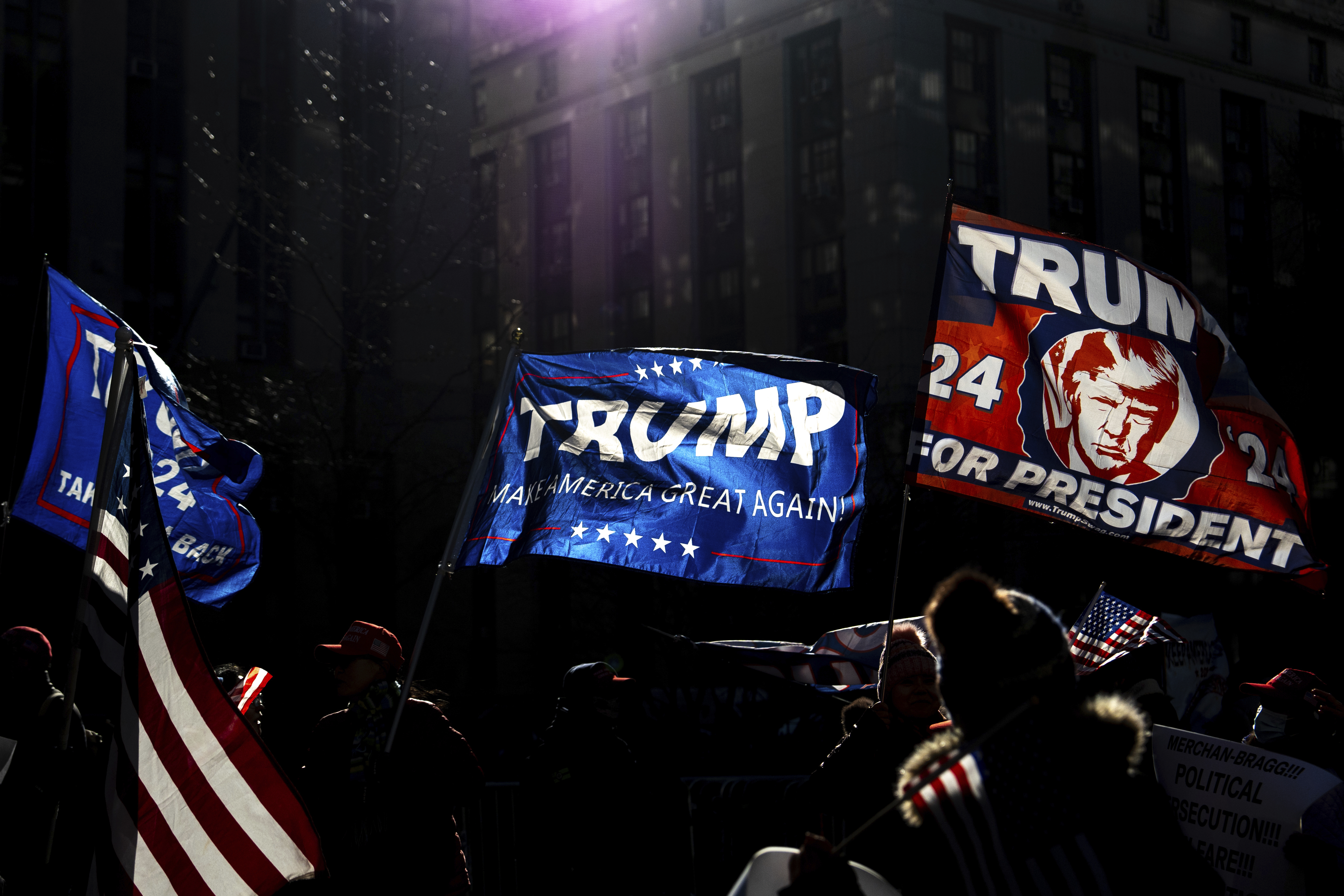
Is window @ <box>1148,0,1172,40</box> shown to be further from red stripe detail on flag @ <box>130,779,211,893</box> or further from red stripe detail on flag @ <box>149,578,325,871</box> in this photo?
red stripe detail on flag @ <box>130,779,211,893</box>

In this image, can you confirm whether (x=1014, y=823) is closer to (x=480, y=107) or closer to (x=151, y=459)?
(x=151, y=459)

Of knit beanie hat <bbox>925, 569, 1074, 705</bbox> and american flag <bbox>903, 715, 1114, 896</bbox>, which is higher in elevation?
knit beanie hat <bbox>925, 569, 1074, 705</bbox>

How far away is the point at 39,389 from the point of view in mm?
18453

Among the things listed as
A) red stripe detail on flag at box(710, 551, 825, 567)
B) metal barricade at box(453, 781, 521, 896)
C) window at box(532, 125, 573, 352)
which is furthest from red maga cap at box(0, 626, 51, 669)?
window at box(532, 125, 573, 352)

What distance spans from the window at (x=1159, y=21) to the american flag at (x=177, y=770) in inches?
1616

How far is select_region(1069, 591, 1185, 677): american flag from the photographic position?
7.93 metres

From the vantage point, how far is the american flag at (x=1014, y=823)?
2.59m

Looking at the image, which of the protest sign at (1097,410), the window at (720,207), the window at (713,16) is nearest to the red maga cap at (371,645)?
the protest sign at (1097,410)

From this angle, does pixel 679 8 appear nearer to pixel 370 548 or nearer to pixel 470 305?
pixel 470 305

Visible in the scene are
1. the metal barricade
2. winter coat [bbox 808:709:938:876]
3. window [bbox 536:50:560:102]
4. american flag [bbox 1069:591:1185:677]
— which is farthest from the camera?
window [bbox 536:50:560:102]

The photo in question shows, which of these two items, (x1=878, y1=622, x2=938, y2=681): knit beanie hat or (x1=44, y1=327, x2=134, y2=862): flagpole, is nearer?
(x1=44, y1=327, x2=134, y2=862): flagpole

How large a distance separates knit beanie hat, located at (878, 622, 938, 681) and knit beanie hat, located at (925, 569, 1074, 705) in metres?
2.20

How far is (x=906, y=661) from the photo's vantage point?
5.04 meters

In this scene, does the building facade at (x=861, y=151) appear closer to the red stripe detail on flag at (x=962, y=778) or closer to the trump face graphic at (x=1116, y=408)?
the trump face graphic at (x=1116, y=408)
